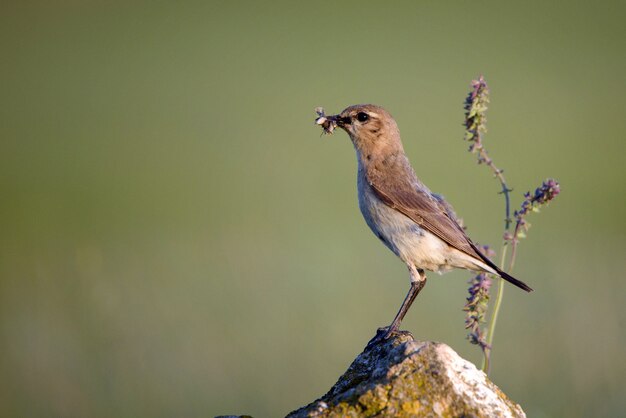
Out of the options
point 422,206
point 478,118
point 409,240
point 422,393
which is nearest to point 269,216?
point 422,206

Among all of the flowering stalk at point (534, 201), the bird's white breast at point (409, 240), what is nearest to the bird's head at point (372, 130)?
the bird's white breast at point (409, 240)

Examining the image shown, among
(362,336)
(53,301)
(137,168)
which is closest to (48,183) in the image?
(137,168)

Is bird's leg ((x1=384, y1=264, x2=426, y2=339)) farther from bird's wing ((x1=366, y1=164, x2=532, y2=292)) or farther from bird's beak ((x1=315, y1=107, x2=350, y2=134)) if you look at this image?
bird's beak ((x1=315, y1=107, x2=350, y2=134))

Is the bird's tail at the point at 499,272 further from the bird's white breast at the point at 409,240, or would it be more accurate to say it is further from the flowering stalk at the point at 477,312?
the flowering stalk at the point at 477,312

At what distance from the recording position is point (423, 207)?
21.6 ft

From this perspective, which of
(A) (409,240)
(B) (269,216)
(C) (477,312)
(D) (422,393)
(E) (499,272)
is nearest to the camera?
(D) (422,393)

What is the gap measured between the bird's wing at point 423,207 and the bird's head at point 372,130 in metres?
0.32

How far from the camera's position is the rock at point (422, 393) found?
12.6ft

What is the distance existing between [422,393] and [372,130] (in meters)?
3.47

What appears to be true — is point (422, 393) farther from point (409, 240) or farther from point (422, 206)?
point (422, 206)

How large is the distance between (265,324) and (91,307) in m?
1.74

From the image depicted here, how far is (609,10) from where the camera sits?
38.0 meters

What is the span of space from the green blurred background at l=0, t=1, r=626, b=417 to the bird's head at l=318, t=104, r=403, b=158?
2.25 m

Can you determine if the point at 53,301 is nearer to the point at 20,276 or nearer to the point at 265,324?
the point at 20,276
